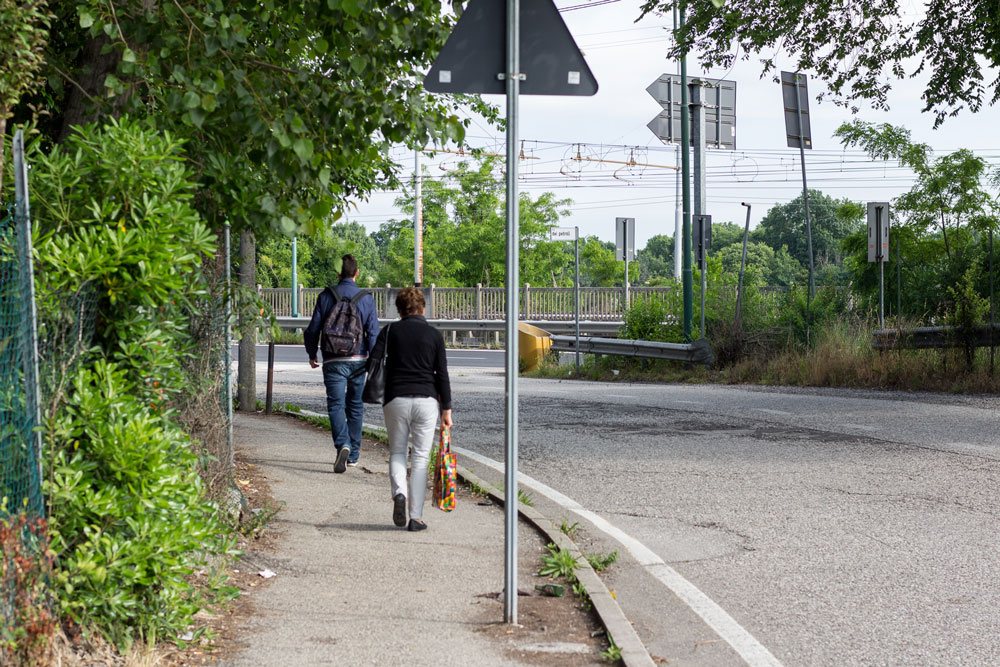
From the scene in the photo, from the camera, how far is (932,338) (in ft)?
58.6

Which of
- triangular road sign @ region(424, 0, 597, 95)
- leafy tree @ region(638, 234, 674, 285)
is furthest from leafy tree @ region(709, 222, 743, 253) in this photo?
triangular road sign @ region(424, 0, 597, 95)

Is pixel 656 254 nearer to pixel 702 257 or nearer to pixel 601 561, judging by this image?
pixel 702 257

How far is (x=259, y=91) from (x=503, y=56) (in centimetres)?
187

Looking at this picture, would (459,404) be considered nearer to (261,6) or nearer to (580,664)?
(261,6)

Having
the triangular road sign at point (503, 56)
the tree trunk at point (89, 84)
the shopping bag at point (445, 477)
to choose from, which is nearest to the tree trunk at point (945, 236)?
the shopping bag at point (445, 477)

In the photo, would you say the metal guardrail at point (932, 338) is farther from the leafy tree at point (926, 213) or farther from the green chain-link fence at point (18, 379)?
the green chain-link fence at point (18, 379)

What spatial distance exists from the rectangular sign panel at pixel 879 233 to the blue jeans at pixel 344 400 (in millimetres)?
12028

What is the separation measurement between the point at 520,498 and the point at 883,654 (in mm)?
3804

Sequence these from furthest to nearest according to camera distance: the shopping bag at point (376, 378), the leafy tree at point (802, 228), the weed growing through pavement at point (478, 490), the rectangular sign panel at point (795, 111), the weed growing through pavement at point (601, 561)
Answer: the leafy tree at point (802, 228), the rectangular sign panel at point (795, 111), the weed growing through pavement at point (478, 490), the shopping bag at point (376, 378), the weed growing through pavement at point (601, 561)

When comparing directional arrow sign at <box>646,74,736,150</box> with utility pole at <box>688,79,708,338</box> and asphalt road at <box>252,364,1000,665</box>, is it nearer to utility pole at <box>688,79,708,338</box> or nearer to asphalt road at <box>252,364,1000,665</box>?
utility pole at <box>688,79,708,338</box>

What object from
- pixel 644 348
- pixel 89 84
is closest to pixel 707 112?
pixel 644 348

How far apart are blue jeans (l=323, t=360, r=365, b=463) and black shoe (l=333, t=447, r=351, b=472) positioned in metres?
0.09

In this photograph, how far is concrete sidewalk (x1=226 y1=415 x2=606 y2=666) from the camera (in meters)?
4.96

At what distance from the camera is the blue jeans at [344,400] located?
9875mm
